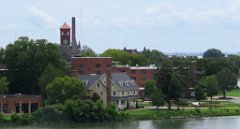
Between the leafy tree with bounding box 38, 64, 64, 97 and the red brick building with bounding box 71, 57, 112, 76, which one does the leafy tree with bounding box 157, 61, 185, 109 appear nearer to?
the leafy tree with bounding box 38, 64, 64, 97

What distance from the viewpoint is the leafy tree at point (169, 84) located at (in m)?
79.2

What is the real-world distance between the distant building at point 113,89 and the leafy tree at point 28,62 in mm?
5015

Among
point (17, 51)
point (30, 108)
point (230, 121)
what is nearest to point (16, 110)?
point (30, 108)

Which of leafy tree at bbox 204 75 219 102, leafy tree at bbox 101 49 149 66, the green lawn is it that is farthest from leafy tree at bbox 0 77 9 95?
leafy tree at bbox 101 49 149 66

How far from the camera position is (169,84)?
79625 mm

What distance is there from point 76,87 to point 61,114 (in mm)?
6869

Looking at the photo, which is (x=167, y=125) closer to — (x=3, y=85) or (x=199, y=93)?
(x=3, y=85)

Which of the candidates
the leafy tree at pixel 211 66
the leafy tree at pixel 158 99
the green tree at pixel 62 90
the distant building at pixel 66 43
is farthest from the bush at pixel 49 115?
the leafy tree at pixel 211 66

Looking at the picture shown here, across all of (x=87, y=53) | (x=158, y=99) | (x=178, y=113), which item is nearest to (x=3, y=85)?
(x=158, y=99)

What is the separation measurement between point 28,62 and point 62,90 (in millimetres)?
11053

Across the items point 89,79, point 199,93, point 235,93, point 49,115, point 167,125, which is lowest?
point 167,125

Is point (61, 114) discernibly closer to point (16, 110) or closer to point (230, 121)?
point (16, 110)

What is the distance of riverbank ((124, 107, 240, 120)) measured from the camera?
72.4 meters

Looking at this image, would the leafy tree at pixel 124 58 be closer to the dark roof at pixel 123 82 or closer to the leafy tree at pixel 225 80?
the leafy tree at pixel 225 80
